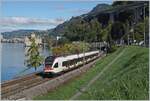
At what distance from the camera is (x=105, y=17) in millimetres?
142500

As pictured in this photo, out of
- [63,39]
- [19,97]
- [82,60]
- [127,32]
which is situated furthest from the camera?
[63,39]

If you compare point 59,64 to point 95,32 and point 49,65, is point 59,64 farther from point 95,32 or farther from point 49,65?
point 95,32

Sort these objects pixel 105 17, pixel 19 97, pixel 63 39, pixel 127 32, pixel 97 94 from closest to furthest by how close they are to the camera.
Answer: pixel 97 94 → pixel 19 97 → pixel 127 32 → pixel 63 39 → pixel 105 17

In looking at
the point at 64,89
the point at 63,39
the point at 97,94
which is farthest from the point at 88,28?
the point at 97,94

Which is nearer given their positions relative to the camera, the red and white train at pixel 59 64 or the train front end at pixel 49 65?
the train front end at pixel 49 65

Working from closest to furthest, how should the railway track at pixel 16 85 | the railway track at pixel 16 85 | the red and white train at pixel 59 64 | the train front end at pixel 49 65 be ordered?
the railway track at pixel 16 85
the railway track at pixel 16 85
the train front end at pixel 49 65
the red and white train at pixel 59 64

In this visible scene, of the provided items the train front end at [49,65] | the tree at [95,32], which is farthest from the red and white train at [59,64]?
the tree at [95,32]

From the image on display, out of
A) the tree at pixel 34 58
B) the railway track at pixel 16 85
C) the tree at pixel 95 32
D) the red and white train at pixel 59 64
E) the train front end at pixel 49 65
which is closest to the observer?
the railway track at pixel 16 85

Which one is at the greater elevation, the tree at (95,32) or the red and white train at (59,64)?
the tree at (95,32)

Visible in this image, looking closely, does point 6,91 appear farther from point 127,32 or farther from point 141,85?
point 127,32

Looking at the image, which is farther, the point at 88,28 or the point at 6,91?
the point at 88,28

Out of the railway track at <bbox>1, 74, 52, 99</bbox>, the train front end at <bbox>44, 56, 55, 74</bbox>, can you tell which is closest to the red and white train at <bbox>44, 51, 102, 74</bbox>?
the train front end at <bbox>44, 56, 55, 74</bbox>

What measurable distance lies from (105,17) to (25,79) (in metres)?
108

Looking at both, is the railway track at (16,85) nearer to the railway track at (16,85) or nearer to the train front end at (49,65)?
the railway track at (16,85)
